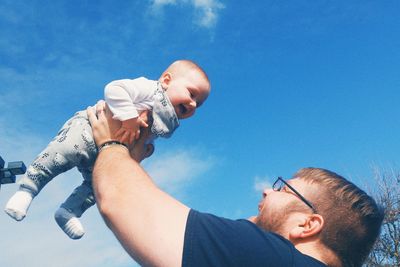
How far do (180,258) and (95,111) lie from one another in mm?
1453

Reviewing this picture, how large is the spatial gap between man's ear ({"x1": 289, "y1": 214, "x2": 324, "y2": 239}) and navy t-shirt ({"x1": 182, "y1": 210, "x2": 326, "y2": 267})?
0.48m

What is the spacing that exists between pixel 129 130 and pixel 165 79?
2.50 feet

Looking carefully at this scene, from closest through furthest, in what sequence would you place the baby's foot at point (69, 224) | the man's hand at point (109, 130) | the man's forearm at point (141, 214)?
the man's forearm at point (141, 214) → the man's hand at point (109, 130) → the baby's foot at point (69, 224)

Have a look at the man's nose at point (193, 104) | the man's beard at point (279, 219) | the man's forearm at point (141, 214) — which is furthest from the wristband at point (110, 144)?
the man's beard at point (279, 219)

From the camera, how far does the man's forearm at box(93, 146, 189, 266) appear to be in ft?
6.16

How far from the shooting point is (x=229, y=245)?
1963 mm

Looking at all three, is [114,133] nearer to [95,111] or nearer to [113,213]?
[95,111]

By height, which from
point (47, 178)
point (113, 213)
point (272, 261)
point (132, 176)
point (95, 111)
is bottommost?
point (272, 261)

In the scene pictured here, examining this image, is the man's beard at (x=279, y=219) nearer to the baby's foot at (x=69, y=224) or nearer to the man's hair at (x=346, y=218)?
the man's hair at (x=346, y=218)

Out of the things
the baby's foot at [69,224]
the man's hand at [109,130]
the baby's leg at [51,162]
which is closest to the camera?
the man's hand at [109,130]

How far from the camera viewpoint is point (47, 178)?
2.92 meters

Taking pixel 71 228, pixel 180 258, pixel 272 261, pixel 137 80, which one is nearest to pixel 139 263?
pixel 180 258

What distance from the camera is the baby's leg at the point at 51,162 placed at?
2.81 metres

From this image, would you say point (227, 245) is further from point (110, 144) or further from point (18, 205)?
point (18, 205)
